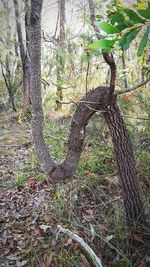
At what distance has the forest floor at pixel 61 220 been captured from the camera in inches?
86.3

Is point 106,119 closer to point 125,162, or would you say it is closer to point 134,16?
point 125,162

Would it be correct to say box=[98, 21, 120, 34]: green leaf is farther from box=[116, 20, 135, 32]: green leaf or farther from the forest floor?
the forest floor

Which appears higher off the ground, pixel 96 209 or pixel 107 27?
pixel 107 27

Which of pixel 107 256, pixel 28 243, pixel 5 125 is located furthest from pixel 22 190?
pixel 5 125

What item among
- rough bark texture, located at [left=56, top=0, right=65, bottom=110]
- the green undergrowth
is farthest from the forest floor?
rough bark texture, located at [left=56, top=0, right=65, bottom=110]

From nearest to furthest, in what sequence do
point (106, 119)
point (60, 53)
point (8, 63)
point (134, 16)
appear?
point (134, 16) < point (106, 119) < point (60, 53) < point (8, 63)

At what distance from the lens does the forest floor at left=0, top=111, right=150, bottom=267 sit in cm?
219

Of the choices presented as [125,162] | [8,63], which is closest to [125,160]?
[125,162]

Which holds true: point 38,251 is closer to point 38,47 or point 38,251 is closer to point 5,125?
point 38,47

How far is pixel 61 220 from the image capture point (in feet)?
8.96

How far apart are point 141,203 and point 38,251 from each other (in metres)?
1.10

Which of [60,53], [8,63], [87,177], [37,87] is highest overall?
[60,53]

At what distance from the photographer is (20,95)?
779cm

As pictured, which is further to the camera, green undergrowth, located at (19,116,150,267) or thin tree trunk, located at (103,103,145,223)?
green undergrowth, located at (19,116,150,267)
